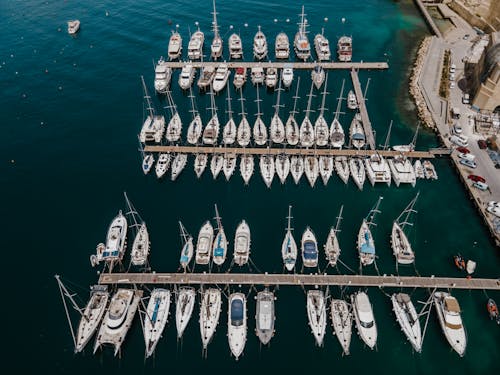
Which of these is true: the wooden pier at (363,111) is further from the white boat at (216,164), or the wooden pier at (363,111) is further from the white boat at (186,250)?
the white boat at (186,250)

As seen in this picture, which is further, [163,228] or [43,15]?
[43,15]

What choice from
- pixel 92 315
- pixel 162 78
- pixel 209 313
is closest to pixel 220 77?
pixel 162 78

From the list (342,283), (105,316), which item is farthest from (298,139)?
(105,316)

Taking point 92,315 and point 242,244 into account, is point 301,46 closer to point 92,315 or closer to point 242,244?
point 242,244

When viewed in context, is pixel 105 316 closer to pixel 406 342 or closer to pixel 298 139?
pixel 406 342

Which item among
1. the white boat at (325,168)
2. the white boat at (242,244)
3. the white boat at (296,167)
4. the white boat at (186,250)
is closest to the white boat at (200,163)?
the white boat at (186,250)
